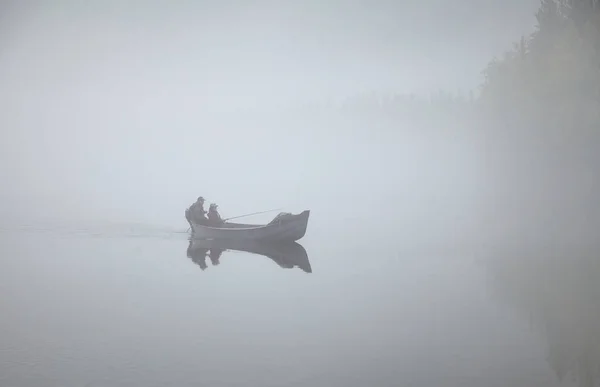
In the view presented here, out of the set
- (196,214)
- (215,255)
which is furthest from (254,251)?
(196,214)

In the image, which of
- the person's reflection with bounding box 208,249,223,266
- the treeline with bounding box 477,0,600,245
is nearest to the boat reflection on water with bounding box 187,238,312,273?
the person's reflection with bounding box 208,249,223,266

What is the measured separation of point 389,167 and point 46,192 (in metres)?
75.6

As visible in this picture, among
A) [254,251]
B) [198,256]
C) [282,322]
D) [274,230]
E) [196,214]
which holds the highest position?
[196,214]

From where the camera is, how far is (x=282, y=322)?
18.5m

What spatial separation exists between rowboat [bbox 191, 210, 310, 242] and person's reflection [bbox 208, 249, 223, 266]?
1510 mm

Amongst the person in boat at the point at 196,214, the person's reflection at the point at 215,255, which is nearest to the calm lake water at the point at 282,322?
the person's reflection at the point at 215,255

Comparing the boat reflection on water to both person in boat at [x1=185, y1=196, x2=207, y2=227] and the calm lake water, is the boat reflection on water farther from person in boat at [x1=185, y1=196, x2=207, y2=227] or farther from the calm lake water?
person in boat at [x1=185, y1=196, x2=207, y2=227]

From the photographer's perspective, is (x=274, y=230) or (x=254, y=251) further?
(x=274, y=230)

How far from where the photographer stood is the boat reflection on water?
28969mm

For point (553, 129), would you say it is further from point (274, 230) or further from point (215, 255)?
point (215, 255)

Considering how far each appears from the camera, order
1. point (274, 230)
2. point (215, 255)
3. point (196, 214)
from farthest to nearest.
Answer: point (196, 214) < point (274, 230) < point (215, 255)

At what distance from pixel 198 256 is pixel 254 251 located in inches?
115

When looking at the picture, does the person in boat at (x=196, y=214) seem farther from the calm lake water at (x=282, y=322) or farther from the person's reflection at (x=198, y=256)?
the calm lake water at (x=282, y=322)

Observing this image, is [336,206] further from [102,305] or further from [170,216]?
[102,305]
